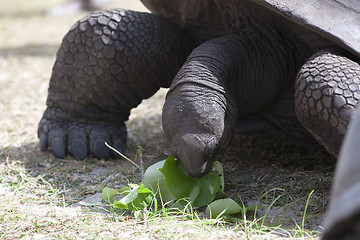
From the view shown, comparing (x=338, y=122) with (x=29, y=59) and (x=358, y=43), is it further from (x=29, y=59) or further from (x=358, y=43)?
(x=29, y=59)

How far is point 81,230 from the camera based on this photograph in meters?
2.08

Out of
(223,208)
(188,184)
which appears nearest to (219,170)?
(188,184)

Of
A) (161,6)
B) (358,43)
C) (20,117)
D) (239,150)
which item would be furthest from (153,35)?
(20,117)

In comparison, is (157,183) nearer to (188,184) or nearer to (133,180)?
(188,184)

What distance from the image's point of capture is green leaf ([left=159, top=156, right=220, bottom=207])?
232 cm

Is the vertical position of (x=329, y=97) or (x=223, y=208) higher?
(x=329, y=97)

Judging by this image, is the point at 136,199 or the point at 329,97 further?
the point at 136,199

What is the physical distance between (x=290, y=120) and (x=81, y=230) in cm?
142

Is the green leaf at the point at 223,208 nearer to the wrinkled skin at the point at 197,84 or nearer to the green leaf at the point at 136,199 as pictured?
the wrinkled skin at the point at 197,84

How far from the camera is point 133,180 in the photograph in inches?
109

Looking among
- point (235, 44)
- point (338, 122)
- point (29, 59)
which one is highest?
point (235, 44)

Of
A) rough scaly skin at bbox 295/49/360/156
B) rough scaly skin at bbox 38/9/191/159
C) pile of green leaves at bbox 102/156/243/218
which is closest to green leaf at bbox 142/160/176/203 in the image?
pile of green leaves at bbox 102/156/243/218

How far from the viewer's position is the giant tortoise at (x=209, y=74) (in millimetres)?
2244

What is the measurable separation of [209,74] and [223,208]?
26.1 inches
